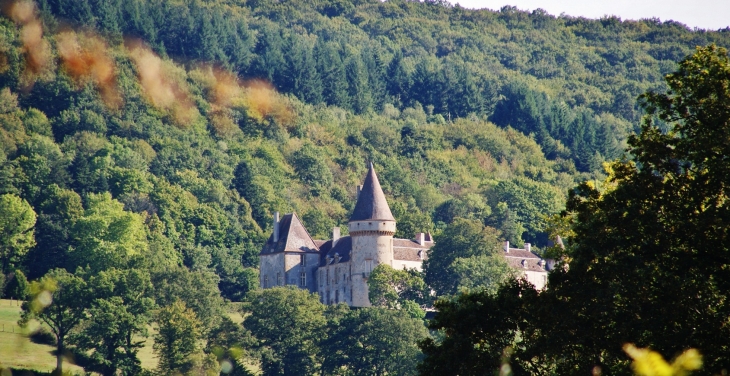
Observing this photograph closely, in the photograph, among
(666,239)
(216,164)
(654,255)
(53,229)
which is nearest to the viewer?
(666,239)

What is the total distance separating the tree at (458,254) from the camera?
330 feet

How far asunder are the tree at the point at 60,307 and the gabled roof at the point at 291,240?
22084mm

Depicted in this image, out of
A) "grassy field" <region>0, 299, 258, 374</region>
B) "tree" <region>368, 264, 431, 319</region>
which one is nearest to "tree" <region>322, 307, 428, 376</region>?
"grassy field" <region>0, 299, 258, 374</region>

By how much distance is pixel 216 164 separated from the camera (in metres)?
145

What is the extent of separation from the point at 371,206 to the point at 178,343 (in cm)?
2728

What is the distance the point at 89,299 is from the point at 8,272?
21.1 metres

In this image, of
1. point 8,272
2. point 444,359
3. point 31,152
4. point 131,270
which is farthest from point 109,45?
point 444,359

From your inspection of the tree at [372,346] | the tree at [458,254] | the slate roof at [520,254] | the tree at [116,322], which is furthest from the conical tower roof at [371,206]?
the tree at [116,322]

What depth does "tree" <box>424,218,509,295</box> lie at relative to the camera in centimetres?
10062

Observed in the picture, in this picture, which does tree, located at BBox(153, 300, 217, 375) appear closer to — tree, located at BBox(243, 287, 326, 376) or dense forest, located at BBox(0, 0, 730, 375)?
dense forest, located at BBox(0, 0, 730, 375)

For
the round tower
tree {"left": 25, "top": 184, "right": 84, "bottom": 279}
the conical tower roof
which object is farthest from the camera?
tree {"left": 25, "top": 184, "right": 84, "bottom": 279}

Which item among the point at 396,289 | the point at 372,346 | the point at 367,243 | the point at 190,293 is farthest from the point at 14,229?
the point at 372,346

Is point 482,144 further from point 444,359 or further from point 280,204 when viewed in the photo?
point 444,359

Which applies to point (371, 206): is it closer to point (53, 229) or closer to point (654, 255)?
point (53, 229)
